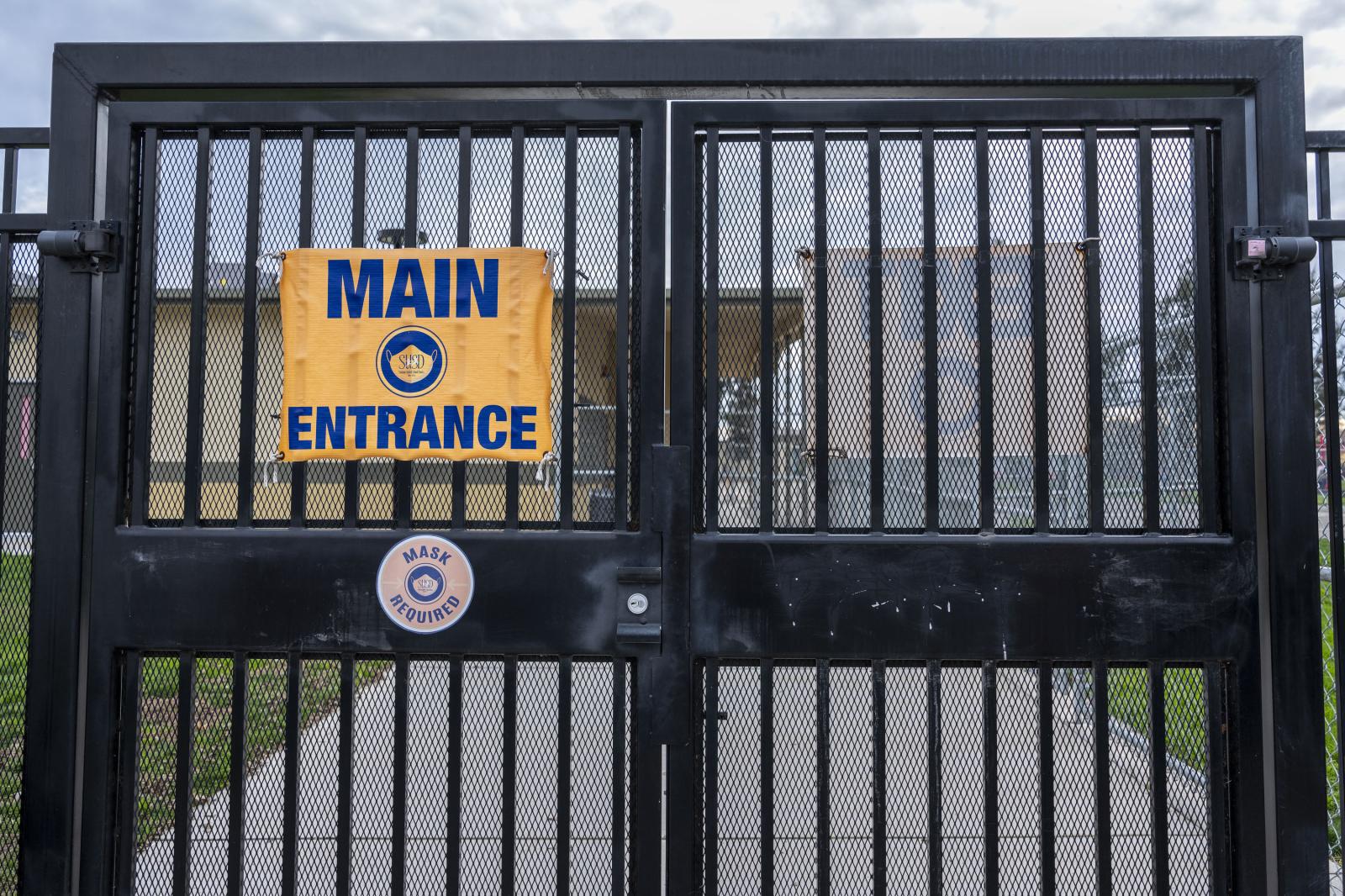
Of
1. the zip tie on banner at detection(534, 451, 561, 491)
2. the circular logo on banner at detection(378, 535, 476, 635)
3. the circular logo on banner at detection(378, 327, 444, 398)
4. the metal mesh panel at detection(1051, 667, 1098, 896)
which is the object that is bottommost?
the metal mesh panel at detection(1051, 667, 1098, 896)

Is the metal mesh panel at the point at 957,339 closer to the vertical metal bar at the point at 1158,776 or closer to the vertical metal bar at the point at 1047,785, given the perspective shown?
the vertical metal bar at the point at 1047,785

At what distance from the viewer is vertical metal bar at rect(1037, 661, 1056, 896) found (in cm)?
227

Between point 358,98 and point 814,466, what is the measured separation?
1.74m

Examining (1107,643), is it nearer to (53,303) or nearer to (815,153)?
(815,153)

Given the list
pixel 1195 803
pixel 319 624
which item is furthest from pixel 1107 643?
pixel 319 624

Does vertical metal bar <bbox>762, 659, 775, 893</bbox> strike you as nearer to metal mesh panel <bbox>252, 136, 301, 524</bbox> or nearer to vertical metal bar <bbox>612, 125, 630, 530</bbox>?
vertical metal bar <bbox>612, 125, 630, 530</bbox>

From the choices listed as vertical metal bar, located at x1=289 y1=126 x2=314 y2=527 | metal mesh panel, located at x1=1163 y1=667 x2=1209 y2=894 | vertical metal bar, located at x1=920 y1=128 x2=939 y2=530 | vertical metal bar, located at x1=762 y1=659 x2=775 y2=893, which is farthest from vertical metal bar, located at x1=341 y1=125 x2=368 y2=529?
metal mesh panel, located at x1=1163 y1=667 x2=1209 y2=894

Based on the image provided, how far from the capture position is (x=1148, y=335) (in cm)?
231

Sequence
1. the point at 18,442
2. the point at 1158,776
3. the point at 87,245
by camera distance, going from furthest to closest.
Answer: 1. the point at 18,442
2. the point at 87,245
3. the point at 1158,776

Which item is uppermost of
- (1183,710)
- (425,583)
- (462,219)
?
(462,219)

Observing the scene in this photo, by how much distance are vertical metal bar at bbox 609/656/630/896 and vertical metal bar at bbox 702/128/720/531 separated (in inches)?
19.9

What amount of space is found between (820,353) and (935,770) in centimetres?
117

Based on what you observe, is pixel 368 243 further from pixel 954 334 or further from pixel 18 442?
pixel 954 334

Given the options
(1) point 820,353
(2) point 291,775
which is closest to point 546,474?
(1) point 820,353
